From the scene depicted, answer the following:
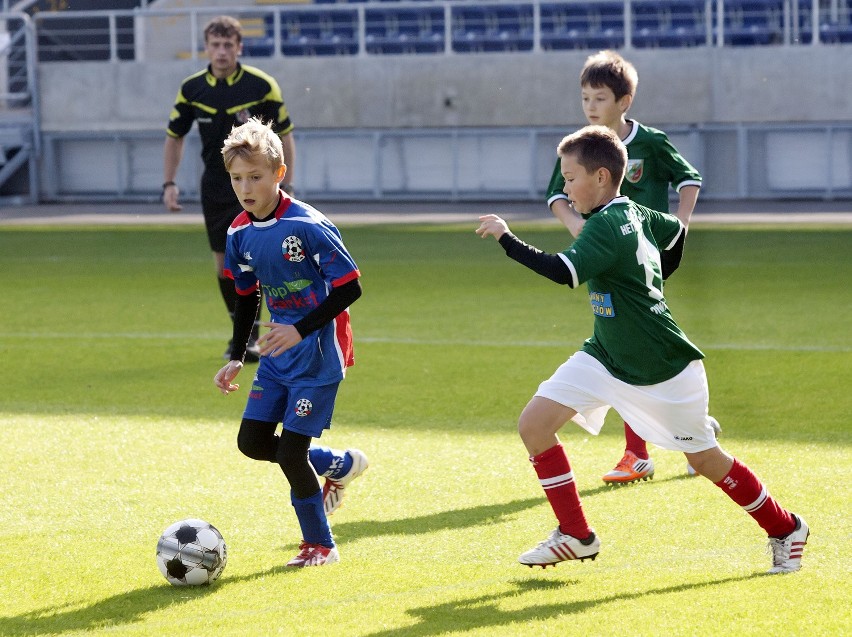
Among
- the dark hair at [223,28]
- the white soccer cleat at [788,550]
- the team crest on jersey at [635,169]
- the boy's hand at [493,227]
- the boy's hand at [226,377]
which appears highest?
the dark hair at [223,28]

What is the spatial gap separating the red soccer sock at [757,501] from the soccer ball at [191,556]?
1605mm

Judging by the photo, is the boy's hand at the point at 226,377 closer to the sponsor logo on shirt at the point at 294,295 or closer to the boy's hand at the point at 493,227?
the sponsor logo on shirt at the point at 294,295

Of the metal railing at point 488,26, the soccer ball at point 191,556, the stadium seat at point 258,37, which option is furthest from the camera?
the stadium seat at point 258,37

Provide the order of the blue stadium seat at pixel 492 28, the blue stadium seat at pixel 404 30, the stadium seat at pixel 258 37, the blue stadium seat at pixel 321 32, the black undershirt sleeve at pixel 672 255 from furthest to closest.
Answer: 1. the stadium seat at pixel 258 37
2. the blue stadium seat at pixel 321 32
3. the blue stadium seat at pixel 404 30
4. the blue stadium seat at pixel 492 28
5. the black undershirt sleeve at pixel 672 255

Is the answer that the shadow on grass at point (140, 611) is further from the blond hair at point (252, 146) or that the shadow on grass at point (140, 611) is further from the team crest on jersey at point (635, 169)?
the team crest on jersey at point (635, 169)

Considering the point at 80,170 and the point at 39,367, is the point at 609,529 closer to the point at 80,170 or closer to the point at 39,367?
the point at 39,367

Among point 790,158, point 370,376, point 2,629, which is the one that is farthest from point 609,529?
point 790,158

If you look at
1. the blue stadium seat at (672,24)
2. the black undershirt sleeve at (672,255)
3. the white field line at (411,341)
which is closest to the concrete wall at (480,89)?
the blue stadium seat at (672,24)

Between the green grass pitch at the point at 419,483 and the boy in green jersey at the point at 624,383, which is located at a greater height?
the boy in green jersey at the point at 624,383

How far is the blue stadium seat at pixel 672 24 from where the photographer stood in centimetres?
2502

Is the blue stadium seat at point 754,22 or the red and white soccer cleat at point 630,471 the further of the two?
the blue stadium seat at point 754,22

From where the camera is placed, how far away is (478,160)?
82.1ft

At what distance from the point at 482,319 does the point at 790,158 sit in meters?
15.2

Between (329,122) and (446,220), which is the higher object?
(329,122)
